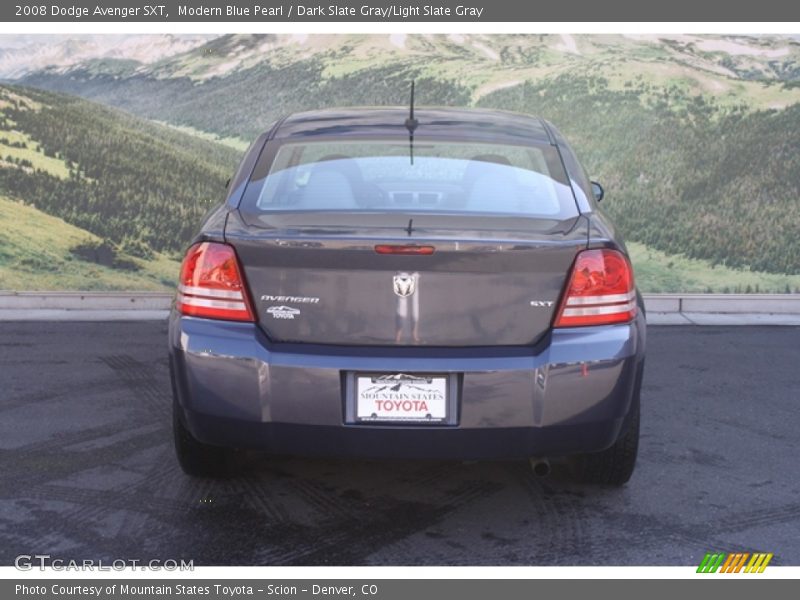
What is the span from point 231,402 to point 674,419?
2.92m

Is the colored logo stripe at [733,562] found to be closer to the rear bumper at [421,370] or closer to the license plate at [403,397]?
the rear bumper at [421,370]

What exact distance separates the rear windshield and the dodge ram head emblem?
1.38 ft

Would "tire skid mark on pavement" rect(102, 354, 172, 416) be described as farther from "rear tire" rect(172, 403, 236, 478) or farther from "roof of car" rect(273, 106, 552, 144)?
"roof of car" rect(273, 106, 552, 144)

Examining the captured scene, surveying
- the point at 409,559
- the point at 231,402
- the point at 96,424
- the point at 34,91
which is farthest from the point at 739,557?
the point at 34,91

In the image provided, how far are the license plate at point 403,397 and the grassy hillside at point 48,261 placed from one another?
6.07 m

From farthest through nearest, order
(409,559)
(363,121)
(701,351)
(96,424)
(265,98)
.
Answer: (265,98) → (701,351) → (96,424) → (363,121) → (409,559)

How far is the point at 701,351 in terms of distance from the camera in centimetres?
825

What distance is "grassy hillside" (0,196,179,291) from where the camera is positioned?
9812mm

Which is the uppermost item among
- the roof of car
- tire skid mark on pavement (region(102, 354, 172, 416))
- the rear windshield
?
the roof of car

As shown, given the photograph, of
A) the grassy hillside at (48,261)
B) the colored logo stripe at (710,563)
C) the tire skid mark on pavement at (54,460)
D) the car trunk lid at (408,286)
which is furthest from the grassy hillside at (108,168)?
the colored logo stripe at (710,563)

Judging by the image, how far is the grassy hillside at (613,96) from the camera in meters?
10.2

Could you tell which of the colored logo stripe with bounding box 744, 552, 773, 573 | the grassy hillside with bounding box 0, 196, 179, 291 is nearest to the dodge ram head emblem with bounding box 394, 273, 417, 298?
the colored logo stripe with bounding box 744, 552, 773, 573

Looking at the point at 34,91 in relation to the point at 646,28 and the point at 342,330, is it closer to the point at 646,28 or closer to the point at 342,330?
the point at 646,28

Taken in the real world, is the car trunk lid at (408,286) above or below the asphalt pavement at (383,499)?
above
